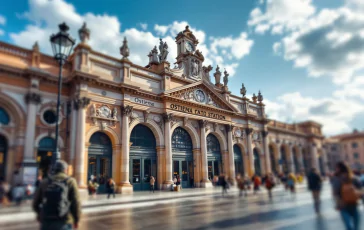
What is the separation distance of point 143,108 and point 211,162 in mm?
12647

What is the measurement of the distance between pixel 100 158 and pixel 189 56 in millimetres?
17882

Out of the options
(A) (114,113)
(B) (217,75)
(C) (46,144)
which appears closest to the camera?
(C) (46,144)

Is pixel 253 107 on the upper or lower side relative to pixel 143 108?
upper

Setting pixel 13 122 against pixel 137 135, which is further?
pixel 137 135

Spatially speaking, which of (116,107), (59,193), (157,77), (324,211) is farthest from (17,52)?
(324,211)

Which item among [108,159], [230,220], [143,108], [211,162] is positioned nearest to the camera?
[230,220]

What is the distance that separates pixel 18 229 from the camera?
5.73 m

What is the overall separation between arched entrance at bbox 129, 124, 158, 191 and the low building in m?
0.10

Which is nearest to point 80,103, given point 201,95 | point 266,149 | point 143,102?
point 143,102

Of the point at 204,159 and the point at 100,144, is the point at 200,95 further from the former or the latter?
the point at 100,144

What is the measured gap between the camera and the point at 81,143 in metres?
21.0

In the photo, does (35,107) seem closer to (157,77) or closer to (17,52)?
Answer: (17,52)

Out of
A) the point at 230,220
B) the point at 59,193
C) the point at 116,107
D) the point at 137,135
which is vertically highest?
the point at 116,107

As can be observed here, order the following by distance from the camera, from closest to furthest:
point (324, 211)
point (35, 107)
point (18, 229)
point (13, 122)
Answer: point (324, 211), point (18, 229), point (13, 122), point (35, 107)
